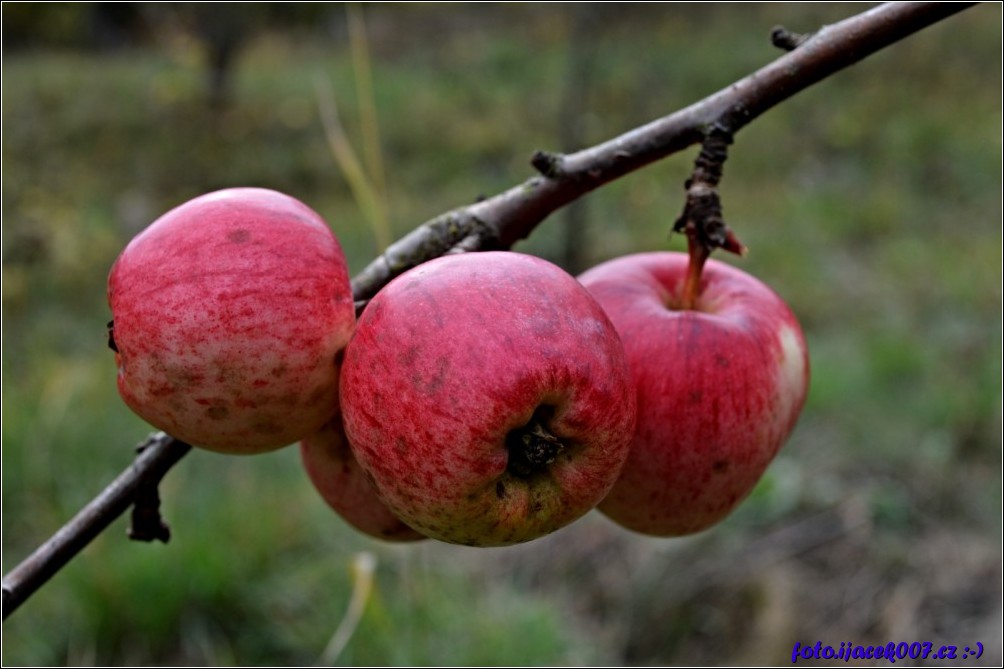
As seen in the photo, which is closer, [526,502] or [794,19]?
[526,502]

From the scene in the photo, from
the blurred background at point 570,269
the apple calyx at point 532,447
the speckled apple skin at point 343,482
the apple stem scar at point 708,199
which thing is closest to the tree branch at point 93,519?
the speckled apple skin at point 343,482

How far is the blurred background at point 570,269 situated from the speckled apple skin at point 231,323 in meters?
0.54

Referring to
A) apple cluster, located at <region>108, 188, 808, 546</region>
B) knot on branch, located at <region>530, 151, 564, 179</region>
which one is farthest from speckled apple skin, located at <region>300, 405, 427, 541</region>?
knot on branch, located at <region>530, 151, 564, 179</region>

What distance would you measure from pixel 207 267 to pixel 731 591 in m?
2.18

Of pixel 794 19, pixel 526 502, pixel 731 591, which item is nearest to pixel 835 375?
pixel 731 591

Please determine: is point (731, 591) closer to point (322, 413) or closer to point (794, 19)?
point (322, 413)

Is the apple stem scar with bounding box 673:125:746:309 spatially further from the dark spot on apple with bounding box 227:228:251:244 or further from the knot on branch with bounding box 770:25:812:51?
the dark spot on apple with bounding box 227:228:251:244

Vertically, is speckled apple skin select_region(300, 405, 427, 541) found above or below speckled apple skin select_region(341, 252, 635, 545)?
below

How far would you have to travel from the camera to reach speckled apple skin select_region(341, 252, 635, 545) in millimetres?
561

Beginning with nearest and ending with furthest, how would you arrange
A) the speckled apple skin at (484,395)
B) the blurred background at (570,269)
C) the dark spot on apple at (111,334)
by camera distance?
1. the speckled apple skin at (484,395)
2. the dark spot on apple at (111,334)
3. the blurred background at (570,269)

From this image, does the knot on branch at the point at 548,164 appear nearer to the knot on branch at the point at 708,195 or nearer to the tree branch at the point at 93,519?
the knot on branch at the point at 708,195

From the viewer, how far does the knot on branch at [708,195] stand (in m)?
0.71

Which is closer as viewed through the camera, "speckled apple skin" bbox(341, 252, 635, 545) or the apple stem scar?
"speckled apple skin" bbox(341, 252, 635, 545)

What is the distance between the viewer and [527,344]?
57cm
